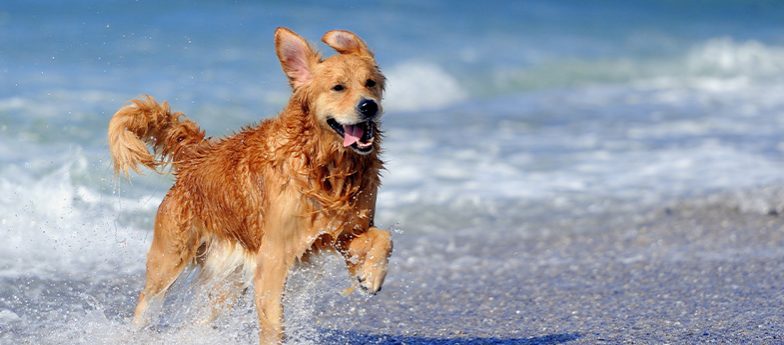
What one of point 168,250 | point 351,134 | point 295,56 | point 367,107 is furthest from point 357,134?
point 168,250

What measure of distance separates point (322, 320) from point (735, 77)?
47.8 feet

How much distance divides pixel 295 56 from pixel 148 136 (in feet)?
3.81

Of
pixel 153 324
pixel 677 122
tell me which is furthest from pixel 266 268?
pixel 677 122

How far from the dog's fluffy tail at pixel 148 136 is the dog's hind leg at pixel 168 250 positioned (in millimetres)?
296

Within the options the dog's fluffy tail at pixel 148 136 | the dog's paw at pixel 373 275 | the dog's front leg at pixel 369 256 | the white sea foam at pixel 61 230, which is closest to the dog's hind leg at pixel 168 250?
the dog's fluffy tail at pixel 148 136

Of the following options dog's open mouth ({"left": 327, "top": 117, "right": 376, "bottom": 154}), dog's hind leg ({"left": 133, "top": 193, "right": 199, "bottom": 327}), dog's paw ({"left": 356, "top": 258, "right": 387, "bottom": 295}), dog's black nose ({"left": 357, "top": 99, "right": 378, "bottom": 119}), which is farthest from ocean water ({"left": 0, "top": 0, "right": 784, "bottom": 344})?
dog's black nose ({"left": 357, "top": 99, "right": 378, "bottom": 119})

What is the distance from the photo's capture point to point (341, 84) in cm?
495

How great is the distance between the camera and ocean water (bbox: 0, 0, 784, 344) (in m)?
6.36

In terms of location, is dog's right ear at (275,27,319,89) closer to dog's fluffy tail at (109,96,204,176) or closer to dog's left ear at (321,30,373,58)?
dog's left ear at (321,30,373,58)

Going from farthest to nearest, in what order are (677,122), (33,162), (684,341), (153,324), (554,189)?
(677,122), (554,189), (33,162), (153,324), (684,341)

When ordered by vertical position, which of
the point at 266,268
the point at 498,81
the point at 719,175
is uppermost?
the point at 498,81

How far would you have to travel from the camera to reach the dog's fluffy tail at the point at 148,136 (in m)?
5.68

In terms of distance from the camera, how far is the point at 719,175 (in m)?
10.2

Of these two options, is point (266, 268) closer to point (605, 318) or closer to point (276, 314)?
point (276, 314)
